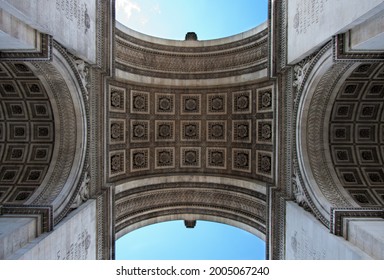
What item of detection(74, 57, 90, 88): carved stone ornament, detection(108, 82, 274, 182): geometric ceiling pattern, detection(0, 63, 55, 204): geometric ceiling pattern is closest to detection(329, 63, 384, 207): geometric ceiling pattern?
detection(108, 82, 274, 182): geometric ceiling pattern

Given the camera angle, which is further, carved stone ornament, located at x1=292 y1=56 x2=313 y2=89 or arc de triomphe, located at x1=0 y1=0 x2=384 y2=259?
carved stone ornament, located at x1=292 y1=56 x2=313 y2=89

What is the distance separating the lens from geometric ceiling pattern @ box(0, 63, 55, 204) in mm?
13883

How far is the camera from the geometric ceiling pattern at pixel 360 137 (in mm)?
13484

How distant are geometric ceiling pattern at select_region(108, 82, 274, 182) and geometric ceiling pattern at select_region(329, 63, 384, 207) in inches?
138

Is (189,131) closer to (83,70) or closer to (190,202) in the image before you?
(190,202)

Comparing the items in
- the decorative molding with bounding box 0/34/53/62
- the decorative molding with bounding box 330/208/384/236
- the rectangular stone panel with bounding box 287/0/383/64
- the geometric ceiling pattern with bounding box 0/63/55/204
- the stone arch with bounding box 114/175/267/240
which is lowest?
the stone arch with bounding box 114/175/267/240

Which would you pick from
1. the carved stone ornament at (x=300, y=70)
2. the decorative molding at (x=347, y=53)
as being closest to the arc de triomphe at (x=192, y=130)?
the decorative molding at (x=347, y=53)

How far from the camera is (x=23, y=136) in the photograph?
597 inches

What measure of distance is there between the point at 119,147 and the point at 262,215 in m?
7.88

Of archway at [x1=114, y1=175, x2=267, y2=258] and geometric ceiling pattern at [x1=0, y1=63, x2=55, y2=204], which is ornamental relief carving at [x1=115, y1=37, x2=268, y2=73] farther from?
archway at [x1=114, y1=175, x2=267, y2=258]

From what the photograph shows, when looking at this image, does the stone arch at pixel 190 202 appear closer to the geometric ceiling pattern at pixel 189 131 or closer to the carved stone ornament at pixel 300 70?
the geometric ceiling pattern at pixel 189 131

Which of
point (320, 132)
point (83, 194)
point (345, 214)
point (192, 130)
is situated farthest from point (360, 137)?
point (83, 194)

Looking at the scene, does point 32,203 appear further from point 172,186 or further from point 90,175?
point 172,186
